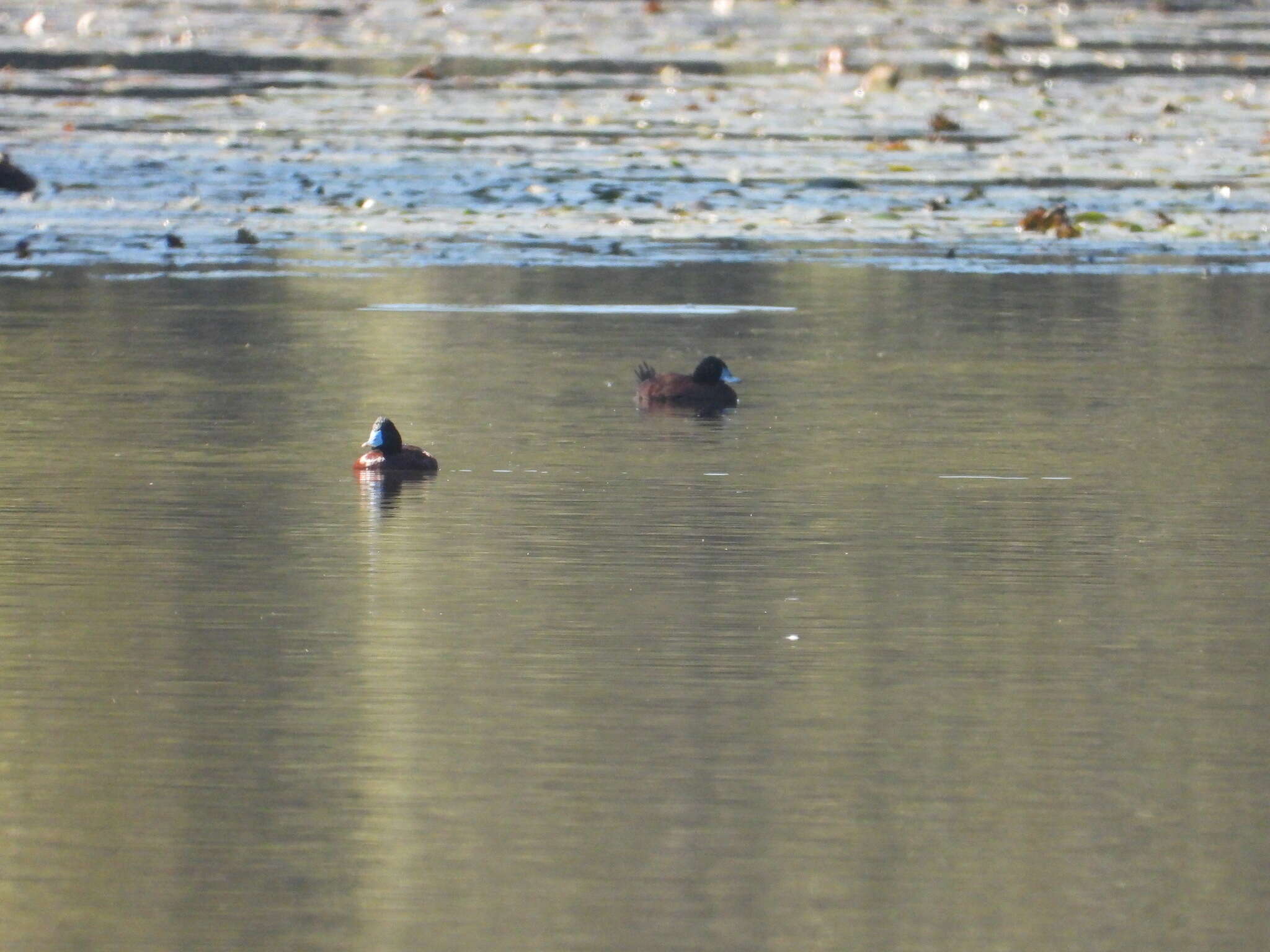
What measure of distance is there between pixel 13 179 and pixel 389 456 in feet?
35.2

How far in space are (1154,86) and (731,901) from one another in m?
24.9

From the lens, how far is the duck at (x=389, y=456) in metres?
9.98

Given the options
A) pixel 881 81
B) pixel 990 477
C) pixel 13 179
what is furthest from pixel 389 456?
pixel 881 81

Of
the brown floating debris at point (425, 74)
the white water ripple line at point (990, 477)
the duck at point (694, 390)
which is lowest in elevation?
the brown floating debris at point (425, 74)

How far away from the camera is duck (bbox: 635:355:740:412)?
11820 millimetres

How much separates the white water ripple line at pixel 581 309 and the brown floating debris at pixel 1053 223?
345cm

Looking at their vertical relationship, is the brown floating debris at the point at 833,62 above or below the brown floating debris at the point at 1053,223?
below

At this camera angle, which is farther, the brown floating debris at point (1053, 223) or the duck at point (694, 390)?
the brown floating debris at point (1053, 223)

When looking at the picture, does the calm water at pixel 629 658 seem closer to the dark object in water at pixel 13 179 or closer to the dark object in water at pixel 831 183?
the dark object in water at pixel 13 179

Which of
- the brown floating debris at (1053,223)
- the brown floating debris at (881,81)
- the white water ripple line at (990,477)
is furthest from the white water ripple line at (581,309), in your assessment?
the brown floating debris at (881,81)

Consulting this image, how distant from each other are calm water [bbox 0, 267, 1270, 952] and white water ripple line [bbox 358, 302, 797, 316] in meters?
1.78

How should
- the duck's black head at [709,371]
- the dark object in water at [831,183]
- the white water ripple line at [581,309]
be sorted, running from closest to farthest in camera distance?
the duck's black head at [709,371], the white water ripple line at [581,309], the dark object in water at [831,183]

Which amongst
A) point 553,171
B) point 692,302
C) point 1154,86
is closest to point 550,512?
point 692,302

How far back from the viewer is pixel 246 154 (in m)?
22.3
